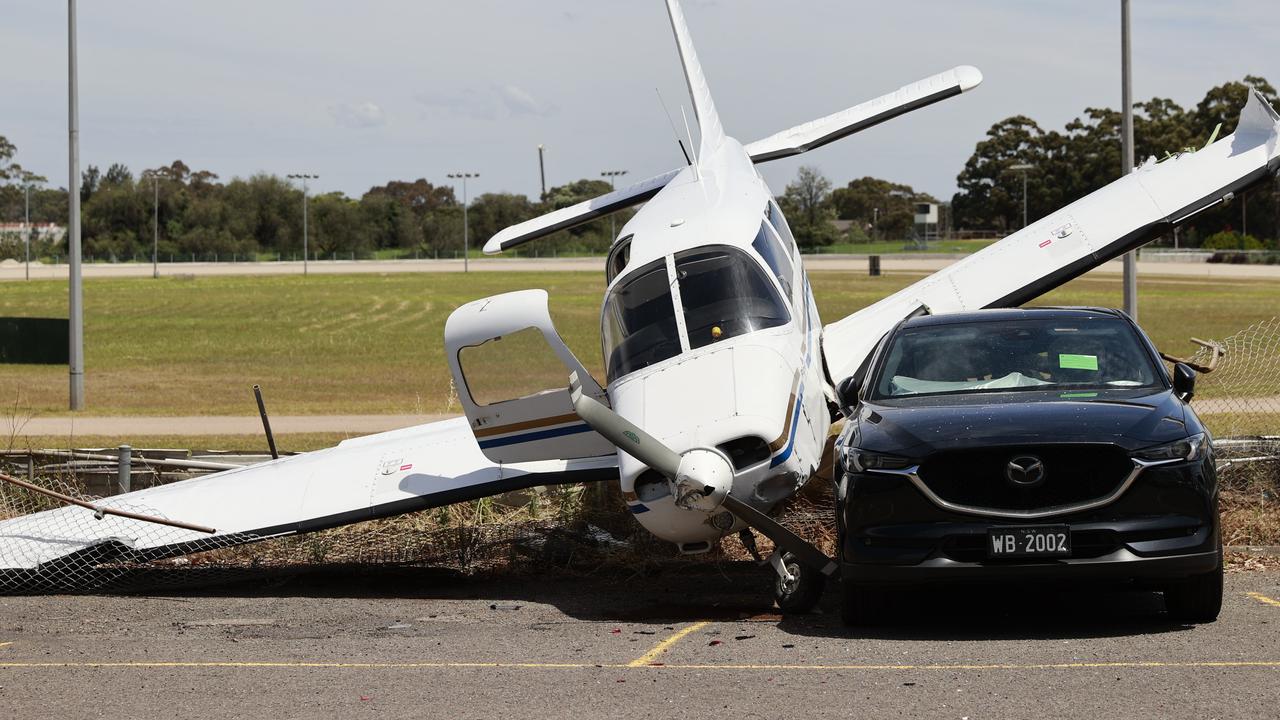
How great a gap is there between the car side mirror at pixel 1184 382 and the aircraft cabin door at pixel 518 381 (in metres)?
3.81

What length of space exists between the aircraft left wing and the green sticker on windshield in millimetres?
3304

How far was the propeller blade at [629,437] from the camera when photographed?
8320mm

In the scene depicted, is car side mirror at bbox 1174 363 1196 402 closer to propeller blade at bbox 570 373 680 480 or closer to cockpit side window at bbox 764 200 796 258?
propeller blade at bbox 570 373 680 480

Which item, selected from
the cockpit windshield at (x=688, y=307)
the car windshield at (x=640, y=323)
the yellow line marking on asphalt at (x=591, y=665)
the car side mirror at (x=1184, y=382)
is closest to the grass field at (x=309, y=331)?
the car windshield at (x=640, y=323)

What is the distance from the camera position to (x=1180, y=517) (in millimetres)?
7684

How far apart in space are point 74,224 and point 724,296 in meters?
17.4

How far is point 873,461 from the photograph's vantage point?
7980 millimetres

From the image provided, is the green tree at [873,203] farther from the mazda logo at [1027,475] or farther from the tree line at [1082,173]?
the mazda logo at [1027,475]

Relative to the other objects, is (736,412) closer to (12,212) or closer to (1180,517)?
(1180,517)

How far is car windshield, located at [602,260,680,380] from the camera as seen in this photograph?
389 inches

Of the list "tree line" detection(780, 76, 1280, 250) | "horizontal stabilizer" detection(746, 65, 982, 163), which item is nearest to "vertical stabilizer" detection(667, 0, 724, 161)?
"horizontal stabilizer" detection(746, 65, 982, 163)

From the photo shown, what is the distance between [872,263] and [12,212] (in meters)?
109

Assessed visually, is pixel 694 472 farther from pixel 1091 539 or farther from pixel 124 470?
pixel 124 470

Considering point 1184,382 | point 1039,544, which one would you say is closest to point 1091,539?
point 1039,544
